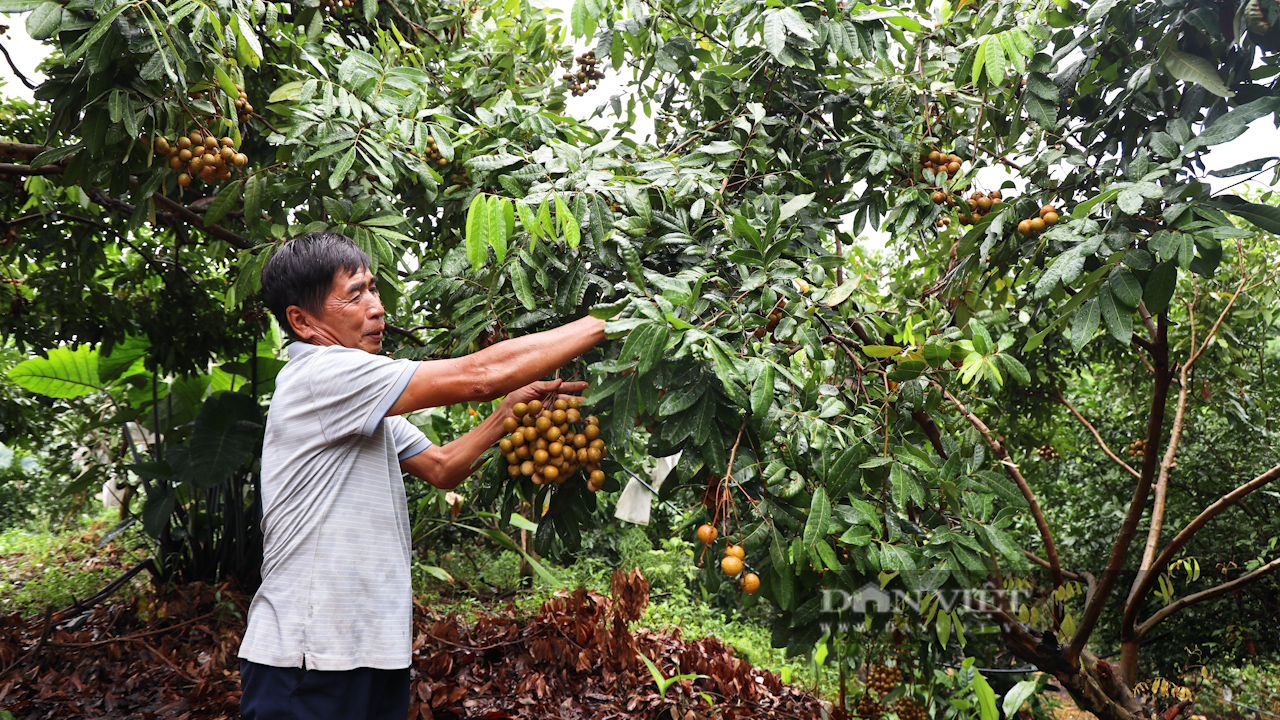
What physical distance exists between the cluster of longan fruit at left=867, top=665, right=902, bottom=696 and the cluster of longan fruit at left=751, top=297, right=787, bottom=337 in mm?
2500

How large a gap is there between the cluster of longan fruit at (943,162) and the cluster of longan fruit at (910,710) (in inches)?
78.7

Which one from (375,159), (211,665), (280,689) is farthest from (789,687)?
(375,159)

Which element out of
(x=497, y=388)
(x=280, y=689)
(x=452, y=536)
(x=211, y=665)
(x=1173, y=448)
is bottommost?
(x=452, y=536)

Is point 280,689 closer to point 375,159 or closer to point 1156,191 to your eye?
point 375,159

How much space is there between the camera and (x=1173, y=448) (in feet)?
8.91

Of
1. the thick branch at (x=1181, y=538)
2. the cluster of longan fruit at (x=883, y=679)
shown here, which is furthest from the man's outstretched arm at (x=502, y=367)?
the cluster of longan fruit at (x=883, y=679)

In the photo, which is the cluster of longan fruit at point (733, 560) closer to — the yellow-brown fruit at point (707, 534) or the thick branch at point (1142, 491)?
the yellow-brown fruit at point (707, 534)

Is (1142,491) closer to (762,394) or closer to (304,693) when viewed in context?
(762,394)

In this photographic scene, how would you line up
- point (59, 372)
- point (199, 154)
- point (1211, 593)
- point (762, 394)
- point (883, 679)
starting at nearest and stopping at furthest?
point (762, 394) < point (199, 154) < point (1211, 593) < point (883, 679) < point (59, 372)

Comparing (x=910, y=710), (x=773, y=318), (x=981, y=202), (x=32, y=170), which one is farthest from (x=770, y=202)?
(x=32, y=170)

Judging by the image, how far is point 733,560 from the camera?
1.23 m

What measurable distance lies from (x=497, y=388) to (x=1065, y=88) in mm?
1674

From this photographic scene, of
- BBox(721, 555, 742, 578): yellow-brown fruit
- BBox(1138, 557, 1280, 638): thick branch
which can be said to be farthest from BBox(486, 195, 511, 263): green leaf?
→ BBox(1138, 557, 1280, 638): thick branch

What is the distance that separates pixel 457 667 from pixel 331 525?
6.75 ft
